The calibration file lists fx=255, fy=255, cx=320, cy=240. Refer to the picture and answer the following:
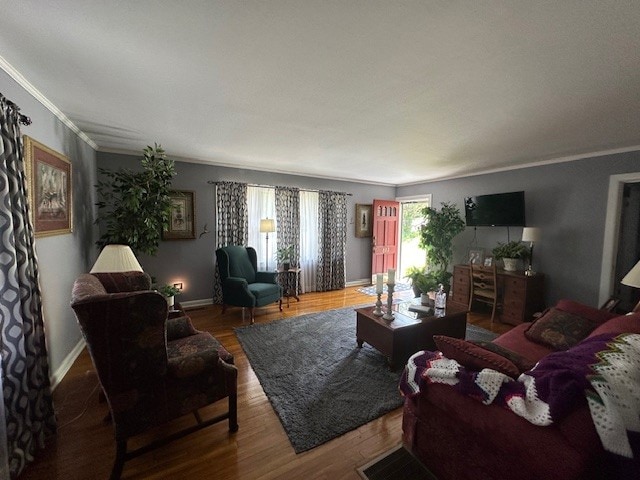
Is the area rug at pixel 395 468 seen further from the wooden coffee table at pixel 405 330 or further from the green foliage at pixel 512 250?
the green foliage at pixel 512 250

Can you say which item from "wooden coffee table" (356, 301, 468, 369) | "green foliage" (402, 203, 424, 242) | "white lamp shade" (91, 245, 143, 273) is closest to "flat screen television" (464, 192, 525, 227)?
"wooden coffee table" (356, 301, 468, 369)

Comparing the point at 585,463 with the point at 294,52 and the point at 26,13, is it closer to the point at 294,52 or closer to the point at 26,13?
the point at 294,52

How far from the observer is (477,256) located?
439 cm

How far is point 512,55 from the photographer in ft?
4.58

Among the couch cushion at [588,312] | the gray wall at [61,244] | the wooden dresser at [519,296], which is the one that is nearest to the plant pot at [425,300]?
the wooden dresser at [519,296]

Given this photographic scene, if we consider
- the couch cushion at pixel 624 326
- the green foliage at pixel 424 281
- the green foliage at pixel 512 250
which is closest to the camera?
the couch cushion at pixel 624 326

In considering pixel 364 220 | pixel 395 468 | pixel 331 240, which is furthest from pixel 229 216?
pixel 395 468

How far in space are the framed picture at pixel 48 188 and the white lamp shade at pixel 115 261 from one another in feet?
1.38

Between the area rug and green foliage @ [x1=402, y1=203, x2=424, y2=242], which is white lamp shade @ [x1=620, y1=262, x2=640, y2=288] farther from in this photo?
green foliage @ [x1=402, y1=203, x2=424, y2=242]

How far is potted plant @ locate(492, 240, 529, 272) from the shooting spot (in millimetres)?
3754

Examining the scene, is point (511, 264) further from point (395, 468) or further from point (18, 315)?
point (18, 315)

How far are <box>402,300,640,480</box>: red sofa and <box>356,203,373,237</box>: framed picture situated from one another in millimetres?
4168

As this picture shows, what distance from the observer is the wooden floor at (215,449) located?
4.85 feet

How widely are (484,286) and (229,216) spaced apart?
4266 millimetres
